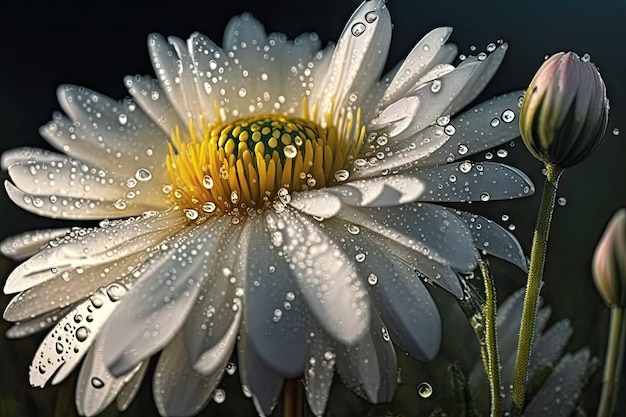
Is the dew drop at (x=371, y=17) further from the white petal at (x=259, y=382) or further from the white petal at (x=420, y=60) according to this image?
the white petal at (x=259, y=382)

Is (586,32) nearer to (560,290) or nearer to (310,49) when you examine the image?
(560,290)

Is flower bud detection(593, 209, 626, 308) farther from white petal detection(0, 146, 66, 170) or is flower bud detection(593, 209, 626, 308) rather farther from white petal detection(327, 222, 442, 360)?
white petal detection(0, 146, 66, 170)

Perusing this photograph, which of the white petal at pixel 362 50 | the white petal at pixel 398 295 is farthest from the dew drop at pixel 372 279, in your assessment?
Result: the white petal at pixel 362 50

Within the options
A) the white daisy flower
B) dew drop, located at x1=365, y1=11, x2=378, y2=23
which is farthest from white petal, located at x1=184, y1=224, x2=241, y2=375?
dew drop, located at x1=365, y1=11, x2=378, y2=23

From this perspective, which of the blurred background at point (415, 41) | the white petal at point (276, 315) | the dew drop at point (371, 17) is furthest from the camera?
the blurred background at point (415, 41)

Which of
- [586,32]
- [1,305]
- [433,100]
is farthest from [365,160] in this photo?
[586,32]

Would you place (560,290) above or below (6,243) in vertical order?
below

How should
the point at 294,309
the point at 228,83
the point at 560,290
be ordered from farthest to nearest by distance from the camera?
the point at 560,290
the point at 228,83
the point at 294,309
